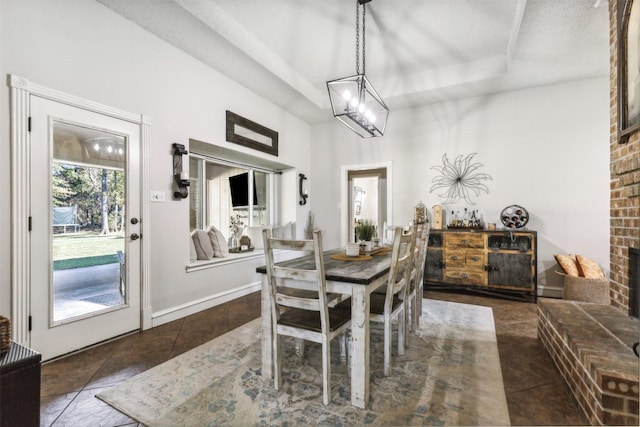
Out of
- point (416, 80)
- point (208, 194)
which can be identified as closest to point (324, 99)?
point (416, 80)

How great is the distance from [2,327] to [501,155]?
519 cm

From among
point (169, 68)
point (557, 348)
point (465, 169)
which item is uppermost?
point (169, 68)

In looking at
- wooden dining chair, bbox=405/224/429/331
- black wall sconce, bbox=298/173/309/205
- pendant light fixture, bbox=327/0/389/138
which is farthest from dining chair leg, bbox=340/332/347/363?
black wall sconce, bbox=298/173/309/205

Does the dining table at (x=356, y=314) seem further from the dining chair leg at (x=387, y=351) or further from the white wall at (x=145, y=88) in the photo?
the white wall at (x=145, y=88)

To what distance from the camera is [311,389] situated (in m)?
1.76

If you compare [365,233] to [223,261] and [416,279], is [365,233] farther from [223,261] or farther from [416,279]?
[223,261]

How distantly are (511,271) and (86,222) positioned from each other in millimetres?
4654

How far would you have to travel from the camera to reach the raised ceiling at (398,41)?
2.69 metres

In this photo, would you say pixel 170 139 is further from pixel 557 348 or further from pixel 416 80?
pixel 557 348

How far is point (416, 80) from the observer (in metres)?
4.18

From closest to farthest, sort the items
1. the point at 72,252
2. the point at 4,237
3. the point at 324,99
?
the point at 4,237
the point at 72,252
the point at 324,99

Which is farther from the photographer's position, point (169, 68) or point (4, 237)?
point (169, 68)

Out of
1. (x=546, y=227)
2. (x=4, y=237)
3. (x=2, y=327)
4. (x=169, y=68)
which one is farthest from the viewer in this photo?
(x=546, y=227)

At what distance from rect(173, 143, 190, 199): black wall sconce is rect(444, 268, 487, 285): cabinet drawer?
140 inches
